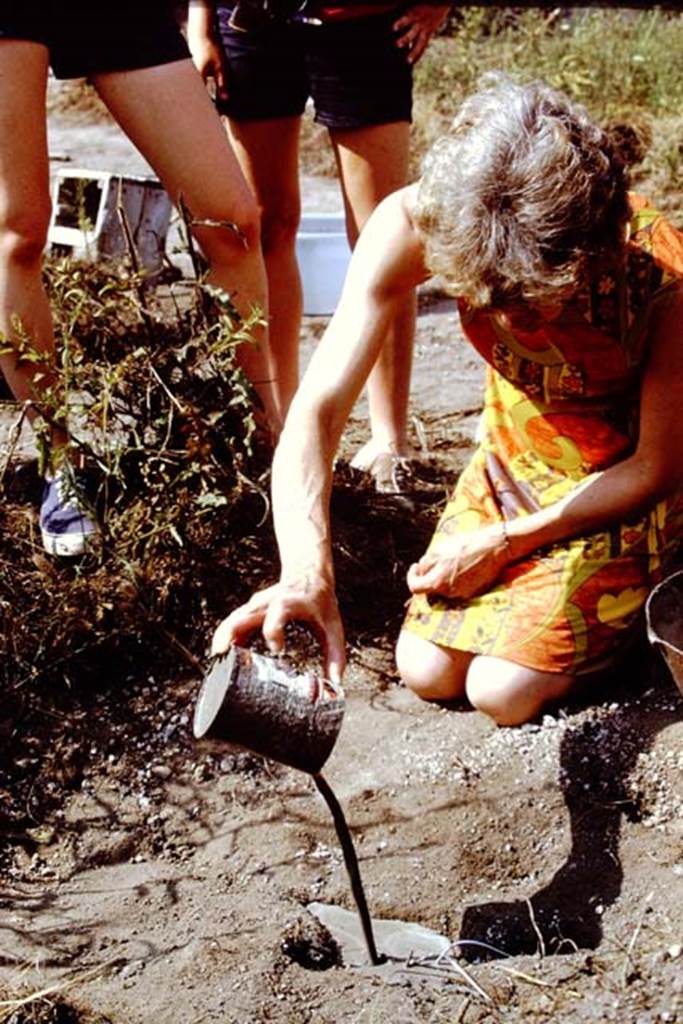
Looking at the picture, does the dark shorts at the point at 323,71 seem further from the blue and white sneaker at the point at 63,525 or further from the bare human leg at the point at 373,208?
the blue and white sneaker at the point at 63,525

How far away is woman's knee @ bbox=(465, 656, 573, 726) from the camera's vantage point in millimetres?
2893

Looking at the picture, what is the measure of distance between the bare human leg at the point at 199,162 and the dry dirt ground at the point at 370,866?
85 centimetres

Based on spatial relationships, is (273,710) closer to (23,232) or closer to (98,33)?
(23,232)

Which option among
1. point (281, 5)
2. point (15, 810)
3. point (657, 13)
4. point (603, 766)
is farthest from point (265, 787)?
point (657, 13)

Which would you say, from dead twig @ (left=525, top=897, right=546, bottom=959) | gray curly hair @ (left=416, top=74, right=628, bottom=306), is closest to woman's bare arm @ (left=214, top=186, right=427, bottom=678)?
gray curly hair @ (left=416, top=74, right=628, bottom=306)

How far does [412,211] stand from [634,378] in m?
0.57

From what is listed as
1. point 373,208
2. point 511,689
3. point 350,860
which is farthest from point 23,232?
point 350,860

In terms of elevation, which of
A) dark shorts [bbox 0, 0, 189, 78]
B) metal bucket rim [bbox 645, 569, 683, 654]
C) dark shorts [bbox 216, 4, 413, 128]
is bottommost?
metal bucket rim [bbox 645, 569, 683, 654]

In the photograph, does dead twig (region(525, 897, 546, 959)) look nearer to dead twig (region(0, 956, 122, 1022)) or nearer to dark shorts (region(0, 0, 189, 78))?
dead twig (region(0, 956, 122, 1022))

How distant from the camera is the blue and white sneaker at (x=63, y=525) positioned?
3.11 meters

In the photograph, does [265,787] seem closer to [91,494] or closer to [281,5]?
[91,494]

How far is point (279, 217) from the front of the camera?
3822 millimetres

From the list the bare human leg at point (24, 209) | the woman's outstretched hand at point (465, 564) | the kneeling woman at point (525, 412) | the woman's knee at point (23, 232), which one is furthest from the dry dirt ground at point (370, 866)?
the woman's knee at point (23, 232)

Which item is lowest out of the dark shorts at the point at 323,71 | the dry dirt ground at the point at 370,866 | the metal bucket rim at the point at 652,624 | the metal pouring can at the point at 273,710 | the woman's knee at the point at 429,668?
the dry dirt ground at the point at 370,866
